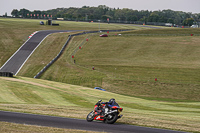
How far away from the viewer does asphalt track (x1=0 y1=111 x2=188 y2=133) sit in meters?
20.2

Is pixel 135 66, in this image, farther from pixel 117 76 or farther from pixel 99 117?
pixel 99 117

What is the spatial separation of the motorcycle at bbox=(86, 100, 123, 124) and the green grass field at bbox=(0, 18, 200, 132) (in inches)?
65.5

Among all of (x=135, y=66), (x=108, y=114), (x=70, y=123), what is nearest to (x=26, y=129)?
(x=70, y=123)

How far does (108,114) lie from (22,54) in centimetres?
7307

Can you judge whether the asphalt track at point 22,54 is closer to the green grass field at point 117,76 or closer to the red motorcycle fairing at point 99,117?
the green grass field at point 117,76

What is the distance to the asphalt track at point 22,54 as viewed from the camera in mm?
77188

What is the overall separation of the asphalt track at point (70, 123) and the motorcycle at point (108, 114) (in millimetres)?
373

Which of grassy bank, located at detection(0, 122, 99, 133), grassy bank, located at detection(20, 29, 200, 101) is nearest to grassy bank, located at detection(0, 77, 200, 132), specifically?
grassy bank, located at detection(0, 122, 99, 133)

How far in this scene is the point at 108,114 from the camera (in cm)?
2188

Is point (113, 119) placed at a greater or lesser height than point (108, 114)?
lesser

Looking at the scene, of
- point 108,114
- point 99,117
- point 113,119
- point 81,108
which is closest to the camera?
point 113,119

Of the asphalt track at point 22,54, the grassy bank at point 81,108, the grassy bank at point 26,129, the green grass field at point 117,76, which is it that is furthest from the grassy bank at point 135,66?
the grassy bank at point 26,129

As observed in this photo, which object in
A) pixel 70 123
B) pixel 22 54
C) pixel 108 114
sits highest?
pixel 108 114

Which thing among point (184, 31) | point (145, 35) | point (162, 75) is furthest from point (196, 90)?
point (184, 31)
